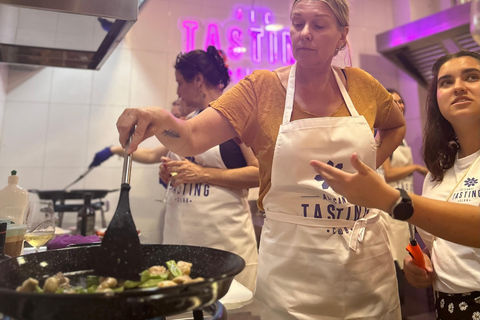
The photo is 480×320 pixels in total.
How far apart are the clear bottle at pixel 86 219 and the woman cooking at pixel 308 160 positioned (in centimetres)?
140

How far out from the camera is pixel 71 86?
9.18 feet

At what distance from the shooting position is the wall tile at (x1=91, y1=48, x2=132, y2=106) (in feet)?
9.39

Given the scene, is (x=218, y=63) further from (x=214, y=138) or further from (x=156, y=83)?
(x=156, y=83)

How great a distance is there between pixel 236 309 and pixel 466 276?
0.65 meters

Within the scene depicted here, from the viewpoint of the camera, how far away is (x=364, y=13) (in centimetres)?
360

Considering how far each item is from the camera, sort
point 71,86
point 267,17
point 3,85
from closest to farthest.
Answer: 1. point 3,85
2. point 71,86
3. point 267,17

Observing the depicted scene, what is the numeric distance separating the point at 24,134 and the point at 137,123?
226cm

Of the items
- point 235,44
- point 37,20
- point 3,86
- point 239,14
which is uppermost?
point 239,14

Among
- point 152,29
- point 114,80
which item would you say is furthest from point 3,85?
point 152,29

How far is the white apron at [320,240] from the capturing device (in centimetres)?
100

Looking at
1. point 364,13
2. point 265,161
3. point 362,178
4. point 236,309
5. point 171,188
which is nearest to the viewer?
point 362,178

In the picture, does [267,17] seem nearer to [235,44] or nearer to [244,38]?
[244,38]

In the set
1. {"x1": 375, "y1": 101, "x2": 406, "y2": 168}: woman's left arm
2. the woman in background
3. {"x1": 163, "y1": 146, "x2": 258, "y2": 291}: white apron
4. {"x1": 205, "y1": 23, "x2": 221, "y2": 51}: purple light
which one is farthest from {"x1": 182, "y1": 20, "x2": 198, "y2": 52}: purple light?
{"x1": 375, "y1": 101, "x2": 406, "y2": 168}: woman's left arm

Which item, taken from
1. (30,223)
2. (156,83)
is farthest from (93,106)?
(30,223)
